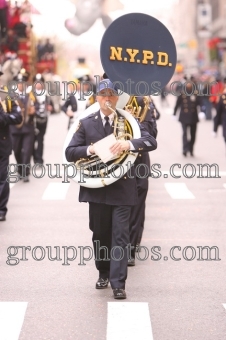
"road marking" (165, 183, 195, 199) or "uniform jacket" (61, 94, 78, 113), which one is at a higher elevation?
"uniform jacket" (61, 94, 78, 113)

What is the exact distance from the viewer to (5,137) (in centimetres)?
1249

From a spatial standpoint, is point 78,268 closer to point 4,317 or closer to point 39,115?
point 4,317

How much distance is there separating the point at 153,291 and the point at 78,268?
129 centimetres

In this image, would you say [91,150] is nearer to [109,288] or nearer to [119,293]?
[119,293]

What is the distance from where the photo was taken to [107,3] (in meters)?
11.0

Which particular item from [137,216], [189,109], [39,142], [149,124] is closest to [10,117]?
[149,124]

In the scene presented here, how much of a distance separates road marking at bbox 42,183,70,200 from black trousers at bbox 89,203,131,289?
277 inches

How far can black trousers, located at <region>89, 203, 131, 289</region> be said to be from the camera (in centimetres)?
802

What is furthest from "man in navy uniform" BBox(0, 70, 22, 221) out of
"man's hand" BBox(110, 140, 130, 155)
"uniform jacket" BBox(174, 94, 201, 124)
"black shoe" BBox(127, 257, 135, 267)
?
"uniform jacket" BBox(174, 94, 201, 124)

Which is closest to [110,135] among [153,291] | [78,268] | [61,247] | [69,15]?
[153,291]

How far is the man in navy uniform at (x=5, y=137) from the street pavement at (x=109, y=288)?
1.18 ft

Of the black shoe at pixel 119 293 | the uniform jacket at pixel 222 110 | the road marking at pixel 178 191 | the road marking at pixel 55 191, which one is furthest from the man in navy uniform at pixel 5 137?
the uniform jacket at pixel 222 110

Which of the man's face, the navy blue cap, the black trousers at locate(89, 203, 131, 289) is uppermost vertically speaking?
the navy blue cap

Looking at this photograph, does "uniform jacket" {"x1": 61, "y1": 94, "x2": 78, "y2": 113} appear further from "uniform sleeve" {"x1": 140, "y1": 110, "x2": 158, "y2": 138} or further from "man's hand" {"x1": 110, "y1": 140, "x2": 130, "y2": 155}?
"man's hand" {"x1": 110, "y1": 140, "x2": 130, "y2": 155}
